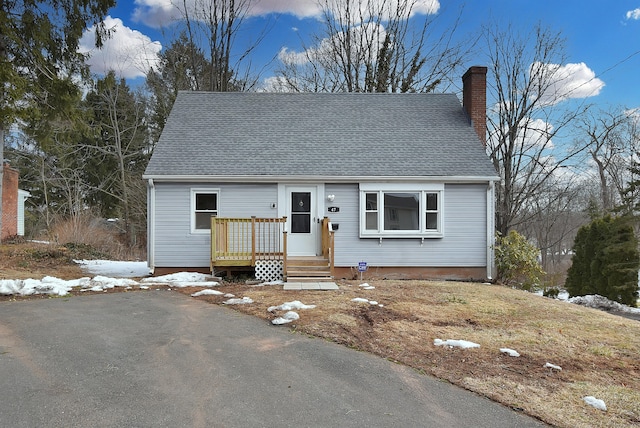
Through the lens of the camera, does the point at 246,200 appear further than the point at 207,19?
No

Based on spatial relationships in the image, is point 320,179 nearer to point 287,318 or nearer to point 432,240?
point 432,240

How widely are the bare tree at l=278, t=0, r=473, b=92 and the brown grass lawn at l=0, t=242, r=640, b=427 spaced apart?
16.8 metres

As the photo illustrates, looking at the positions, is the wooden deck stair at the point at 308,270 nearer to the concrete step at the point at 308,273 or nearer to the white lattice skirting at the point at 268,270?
the concrete step at the point at 308,273

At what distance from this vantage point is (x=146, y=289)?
380 inches

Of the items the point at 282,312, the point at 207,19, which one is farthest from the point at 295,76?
the point at 282,312

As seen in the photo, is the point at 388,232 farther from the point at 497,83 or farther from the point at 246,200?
the point at 497,83

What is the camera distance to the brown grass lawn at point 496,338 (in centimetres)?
407

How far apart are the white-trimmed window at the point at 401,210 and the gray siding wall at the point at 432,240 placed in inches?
7.2

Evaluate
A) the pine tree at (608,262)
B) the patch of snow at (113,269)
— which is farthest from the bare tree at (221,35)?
the pine tree at (608,262)

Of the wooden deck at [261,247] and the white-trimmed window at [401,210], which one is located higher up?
the white-trimmed window at [401,210]

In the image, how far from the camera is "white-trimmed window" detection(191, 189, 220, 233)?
38.9ft

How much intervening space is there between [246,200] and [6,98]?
21.9 feet

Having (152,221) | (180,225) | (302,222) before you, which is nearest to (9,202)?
(152,221)

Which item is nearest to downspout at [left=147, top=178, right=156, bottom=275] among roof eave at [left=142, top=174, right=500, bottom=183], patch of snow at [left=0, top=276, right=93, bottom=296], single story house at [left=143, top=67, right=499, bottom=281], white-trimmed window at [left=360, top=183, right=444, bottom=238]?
single story house at [left=143, top=67, right=499, bottom=281]
